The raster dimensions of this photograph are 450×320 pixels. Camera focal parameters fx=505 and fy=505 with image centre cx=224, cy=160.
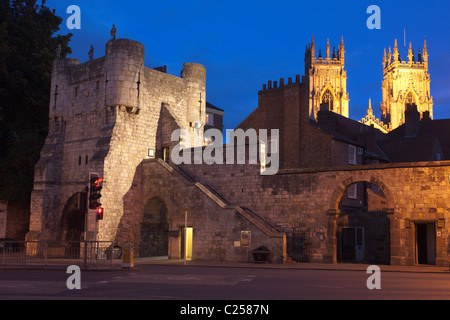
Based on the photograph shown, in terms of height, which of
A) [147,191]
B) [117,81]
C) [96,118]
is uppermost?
[117,81]

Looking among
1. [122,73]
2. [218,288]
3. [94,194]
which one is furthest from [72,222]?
[218,288]

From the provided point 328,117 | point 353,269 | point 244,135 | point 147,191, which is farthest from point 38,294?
point 328,117

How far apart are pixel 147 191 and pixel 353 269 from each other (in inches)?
597

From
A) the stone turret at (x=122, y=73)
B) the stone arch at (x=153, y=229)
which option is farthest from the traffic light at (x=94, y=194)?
the stone turret at (x=122, y=73)

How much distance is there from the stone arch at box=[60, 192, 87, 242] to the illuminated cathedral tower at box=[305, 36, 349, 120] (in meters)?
75.2

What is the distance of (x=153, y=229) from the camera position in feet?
111

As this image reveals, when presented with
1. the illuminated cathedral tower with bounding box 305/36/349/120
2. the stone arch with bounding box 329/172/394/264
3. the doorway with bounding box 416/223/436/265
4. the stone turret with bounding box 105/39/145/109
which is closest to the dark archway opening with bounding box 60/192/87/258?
the stone turret with bounding box 105/39/145/109

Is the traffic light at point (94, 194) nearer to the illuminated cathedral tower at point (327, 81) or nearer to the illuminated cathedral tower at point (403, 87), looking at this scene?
the illuminated cathedral tower at point (327, 81)

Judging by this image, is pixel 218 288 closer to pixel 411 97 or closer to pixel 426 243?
pixel 426 243

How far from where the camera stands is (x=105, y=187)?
3125 centimetres

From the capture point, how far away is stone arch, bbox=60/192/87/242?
3475cm

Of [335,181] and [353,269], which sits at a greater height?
[335,181]
